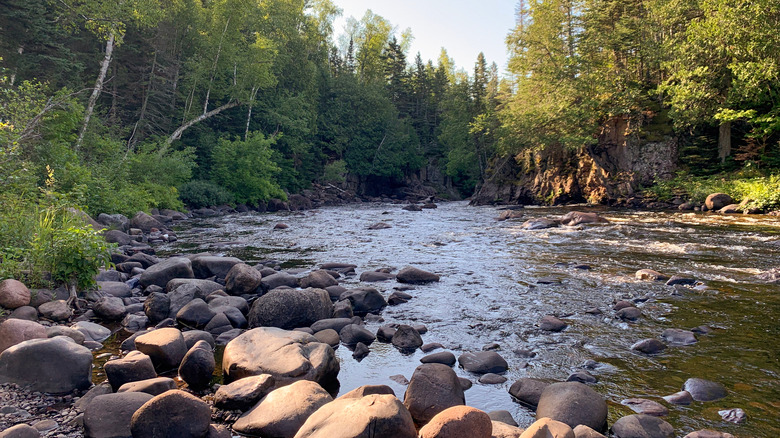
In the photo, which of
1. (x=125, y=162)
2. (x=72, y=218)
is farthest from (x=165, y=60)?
(x=72, y=218)

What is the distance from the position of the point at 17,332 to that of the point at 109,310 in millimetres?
1769

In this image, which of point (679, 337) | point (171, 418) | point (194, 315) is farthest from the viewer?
point (194, 315)

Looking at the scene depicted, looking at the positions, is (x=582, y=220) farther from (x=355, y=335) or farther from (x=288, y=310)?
(x=288, y=310)

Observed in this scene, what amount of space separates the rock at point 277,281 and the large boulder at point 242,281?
0.26 m

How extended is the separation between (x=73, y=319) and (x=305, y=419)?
482cm

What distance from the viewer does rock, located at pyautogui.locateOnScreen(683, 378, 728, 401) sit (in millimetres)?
4455

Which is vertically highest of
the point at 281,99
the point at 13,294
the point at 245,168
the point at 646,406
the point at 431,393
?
the point at 281,99

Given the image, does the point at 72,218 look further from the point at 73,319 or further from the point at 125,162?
the point at 125,162

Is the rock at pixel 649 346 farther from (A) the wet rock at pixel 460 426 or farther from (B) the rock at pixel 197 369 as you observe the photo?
(B) the rock at pixel 197 369

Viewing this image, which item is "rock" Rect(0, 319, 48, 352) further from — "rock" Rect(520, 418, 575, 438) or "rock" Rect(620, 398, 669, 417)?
"rock" Rect(620, 398, 669, 417)

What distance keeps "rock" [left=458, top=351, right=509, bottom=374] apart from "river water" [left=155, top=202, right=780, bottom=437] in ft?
0.45

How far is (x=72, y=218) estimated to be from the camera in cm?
838

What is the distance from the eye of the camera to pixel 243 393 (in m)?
4.40

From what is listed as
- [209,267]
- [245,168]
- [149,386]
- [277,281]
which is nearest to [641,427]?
[149,386]
